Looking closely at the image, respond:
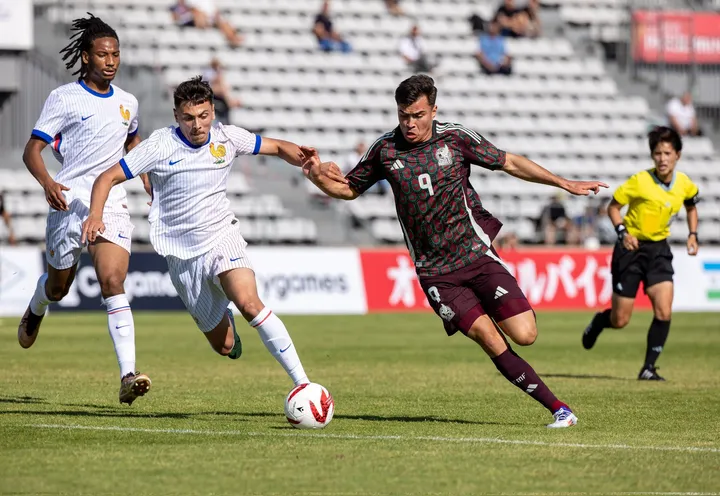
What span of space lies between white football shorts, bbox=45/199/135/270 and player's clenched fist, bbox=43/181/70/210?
425mm

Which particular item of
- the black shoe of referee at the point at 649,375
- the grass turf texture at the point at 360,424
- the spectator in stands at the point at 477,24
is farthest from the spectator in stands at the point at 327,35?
the black shoe of referee at the point at 649,375

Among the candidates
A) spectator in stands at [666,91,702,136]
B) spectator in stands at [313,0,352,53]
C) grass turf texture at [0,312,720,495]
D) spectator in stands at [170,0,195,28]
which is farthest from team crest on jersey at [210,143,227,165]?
spectator in stands at [666,91,702,136]

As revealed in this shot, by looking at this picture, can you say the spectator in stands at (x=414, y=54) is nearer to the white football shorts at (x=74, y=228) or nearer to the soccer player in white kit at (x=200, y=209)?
the white football shorts at (x=74, y=228)

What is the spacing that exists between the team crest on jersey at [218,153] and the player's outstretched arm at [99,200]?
643 mm

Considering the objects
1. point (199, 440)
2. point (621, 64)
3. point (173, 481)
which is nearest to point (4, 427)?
point (199, 440)

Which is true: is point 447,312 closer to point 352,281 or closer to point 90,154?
point 90,154

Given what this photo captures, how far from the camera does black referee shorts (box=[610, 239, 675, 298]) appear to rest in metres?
13.1

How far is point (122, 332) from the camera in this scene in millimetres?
9562

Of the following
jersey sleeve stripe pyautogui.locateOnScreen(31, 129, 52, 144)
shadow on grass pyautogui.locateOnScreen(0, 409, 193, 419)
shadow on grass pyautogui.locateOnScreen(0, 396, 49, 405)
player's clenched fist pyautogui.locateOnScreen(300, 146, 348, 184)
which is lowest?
shadow on grass pyautogui.locateOnScreen(0, 396, 49, 405)

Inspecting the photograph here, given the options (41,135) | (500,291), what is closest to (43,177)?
(41,135)

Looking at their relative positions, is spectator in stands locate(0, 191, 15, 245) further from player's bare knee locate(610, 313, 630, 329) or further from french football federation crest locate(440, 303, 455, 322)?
french football federation crest locate(440, 303, 455, 322)

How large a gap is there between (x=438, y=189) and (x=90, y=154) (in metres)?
2.80

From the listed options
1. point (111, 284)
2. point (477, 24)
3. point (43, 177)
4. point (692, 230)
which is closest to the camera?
point (43, 177)

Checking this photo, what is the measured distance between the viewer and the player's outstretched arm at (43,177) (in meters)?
9.39
